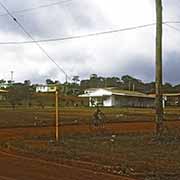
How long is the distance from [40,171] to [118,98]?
375ft

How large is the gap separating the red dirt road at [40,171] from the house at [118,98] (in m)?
101

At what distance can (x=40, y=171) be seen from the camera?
13641 mm

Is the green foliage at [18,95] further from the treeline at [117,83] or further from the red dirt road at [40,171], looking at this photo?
the red dirt road at [40,171]

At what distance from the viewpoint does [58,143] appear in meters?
22.0

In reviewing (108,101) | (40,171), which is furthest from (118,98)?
(40,171)

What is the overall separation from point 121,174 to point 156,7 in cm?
1378

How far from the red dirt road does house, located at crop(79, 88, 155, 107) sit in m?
101

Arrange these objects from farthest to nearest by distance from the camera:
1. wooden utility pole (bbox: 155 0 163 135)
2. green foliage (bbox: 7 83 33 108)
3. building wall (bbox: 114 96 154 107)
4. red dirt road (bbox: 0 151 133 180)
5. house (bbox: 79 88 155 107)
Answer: building wall (bbox: 114 96 154 107) < house (bbox: 79 88 155 107) < green foliage (bbox: 7 83 33 108) < wooden utility pole (bbox: 155 0 163 135) < red dirt road (bbox: 0 151 133 180)

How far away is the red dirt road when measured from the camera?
41.2 feet

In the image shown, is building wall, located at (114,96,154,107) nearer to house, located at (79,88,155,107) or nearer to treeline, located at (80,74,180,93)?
house, located at (79,88,155,107)

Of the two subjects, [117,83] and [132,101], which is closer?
[132,101]

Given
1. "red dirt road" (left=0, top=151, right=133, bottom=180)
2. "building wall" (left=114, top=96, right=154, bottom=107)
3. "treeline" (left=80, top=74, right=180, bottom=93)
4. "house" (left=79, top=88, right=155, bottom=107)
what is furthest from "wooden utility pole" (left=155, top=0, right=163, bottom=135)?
"treeline" (left=80, top=74, right=180, bottom=93)

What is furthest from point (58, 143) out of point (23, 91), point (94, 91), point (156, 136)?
point (94, 91)

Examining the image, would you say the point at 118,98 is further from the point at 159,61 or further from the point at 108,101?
the point at 159,61
